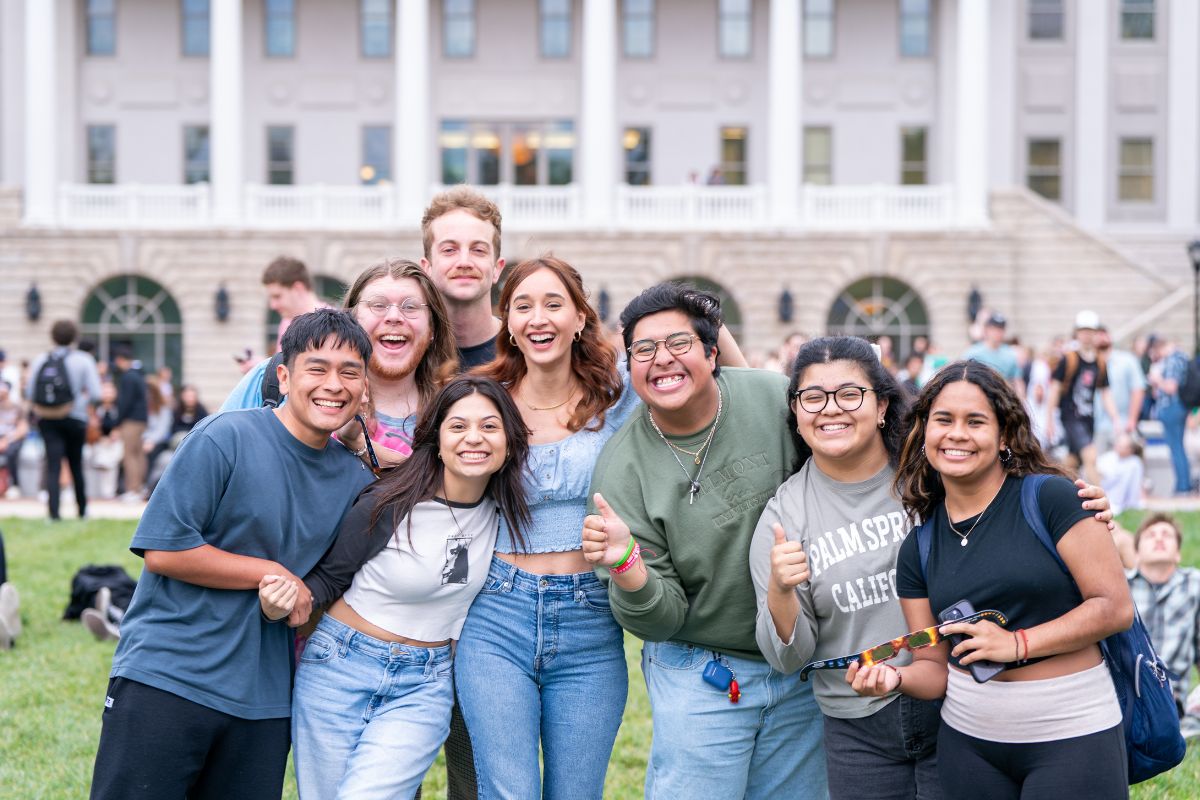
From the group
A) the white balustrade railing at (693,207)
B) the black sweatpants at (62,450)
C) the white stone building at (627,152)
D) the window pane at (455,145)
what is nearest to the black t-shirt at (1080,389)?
the black sweatpants at (62,450)

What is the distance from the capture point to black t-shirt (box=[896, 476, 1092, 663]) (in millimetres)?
3400

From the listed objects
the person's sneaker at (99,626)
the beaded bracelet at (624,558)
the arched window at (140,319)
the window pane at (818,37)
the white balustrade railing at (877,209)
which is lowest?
the person's sneaker at (99,626)

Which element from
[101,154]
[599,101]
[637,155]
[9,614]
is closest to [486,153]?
[599,101]

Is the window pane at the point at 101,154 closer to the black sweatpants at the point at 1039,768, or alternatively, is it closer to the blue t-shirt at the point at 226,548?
the blue t-shirt at the point at 226,548

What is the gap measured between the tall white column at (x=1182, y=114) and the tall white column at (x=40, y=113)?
29328 millimetres

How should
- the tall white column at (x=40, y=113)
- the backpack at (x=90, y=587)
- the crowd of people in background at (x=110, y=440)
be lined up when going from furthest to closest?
1. the tall white column at (x=40, y=113)
2. the crowd of people in background at (x=110, y=440)
3. the backpack at (x=90, y=587)

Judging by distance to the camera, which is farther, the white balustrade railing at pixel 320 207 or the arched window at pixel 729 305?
the white balustrade railing at pixel 320 207

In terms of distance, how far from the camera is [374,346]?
4441 mm

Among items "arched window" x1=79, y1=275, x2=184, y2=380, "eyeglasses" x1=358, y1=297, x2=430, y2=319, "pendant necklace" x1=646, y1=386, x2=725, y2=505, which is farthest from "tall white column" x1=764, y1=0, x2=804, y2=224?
"pendant necklace" x1=646, y1=386, x2=725, y2=505

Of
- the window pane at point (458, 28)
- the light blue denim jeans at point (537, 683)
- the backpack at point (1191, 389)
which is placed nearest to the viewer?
the light blue denim jeans at point (537, 683)

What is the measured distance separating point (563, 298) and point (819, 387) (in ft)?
3.14

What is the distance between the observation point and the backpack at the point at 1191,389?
17.5 m

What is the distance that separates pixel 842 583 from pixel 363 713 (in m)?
1.56

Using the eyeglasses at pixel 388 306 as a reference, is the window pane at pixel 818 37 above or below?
above
